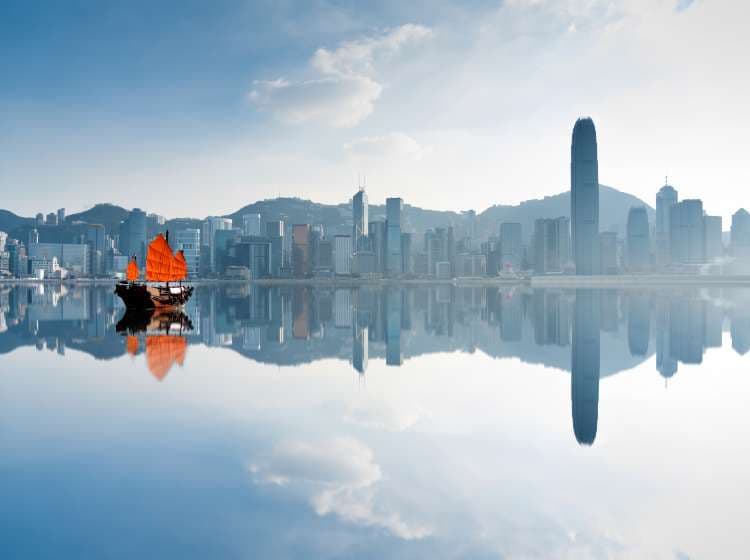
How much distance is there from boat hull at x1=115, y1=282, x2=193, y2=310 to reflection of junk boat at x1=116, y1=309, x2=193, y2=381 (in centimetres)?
1435

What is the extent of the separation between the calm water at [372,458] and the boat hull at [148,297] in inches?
1896

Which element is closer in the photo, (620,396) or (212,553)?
(212,553)

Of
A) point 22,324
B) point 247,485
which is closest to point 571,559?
point 247,485

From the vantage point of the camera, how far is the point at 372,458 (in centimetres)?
1587

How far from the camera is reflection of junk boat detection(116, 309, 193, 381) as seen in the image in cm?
3297

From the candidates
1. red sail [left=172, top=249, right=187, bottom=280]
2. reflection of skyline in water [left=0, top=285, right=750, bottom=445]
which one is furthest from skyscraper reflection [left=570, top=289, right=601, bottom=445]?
red sail [left=172, top=249, right=187, bottom=280]

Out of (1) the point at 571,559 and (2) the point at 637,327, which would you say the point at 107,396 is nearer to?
(1) the point at 571,559

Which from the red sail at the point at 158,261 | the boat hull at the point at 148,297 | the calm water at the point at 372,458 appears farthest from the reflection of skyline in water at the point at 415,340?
the red sail at the point at 158,261

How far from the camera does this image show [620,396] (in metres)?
24.7

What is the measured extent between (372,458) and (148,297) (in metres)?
74.2

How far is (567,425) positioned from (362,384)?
1104 cm

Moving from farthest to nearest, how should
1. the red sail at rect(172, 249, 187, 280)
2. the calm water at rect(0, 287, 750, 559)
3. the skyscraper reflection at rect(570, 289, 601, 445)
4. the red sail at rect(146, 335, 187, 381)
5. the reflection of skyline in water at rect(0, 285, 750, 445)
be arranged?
the red sail at rect(172, 249, 187, 280)
the reflection of skyline in water at rect(0, 285, 750, 445)
the red sail at rect(146, 335, 187, 381)
the skyscraper reflection at rect(570, 289, 601, 445)
the calm water at rect(0, 287, 750, 559)

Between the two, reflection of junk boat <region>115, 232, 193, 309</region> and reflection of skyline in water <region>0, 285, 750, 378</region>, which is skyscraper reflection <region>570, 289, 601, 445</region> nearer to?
reflection of skyline in water <region>0, 285, 750, 378</region>

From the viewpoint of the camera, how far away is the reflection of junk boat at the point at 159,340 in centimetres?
3297
